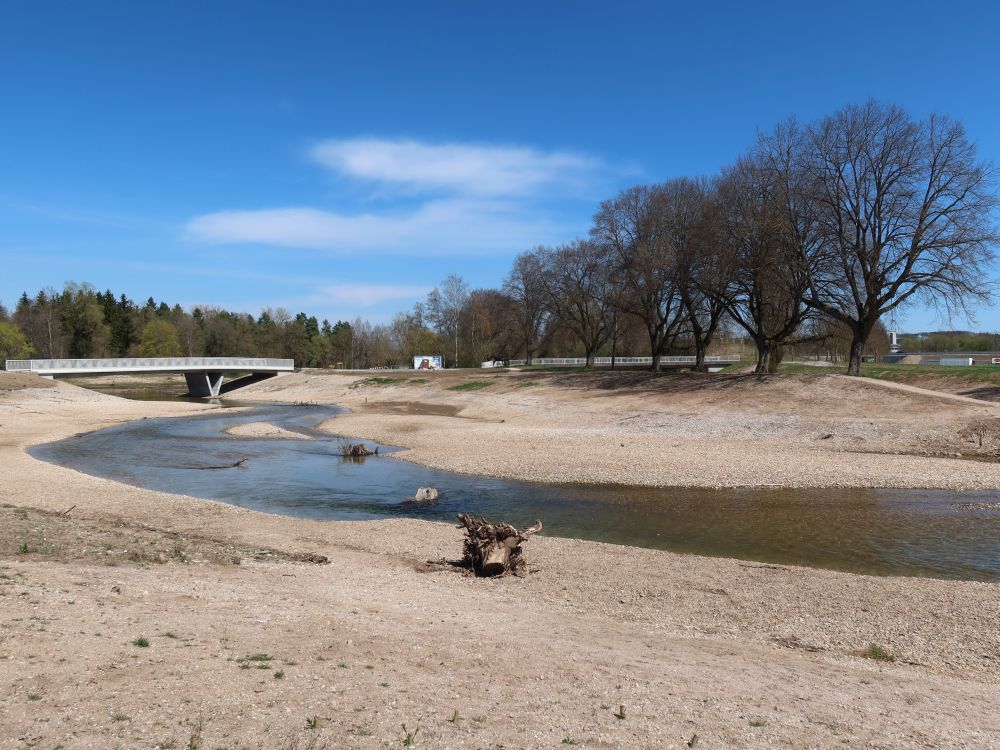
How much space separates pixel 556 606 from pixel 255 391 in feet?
248

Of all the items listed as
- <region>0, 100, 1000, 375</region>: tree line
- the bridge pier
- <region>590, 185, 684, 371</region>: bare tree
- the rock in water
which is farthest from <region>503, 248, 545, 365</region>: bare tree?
the rock in water

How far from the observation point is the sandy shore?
18.9 ft

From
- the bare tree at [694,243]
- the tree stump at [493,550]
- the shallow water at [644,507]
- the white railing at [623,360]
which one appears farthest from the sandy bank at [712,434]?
the white railing at [623,360]

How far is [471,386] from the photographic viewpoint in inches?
2387

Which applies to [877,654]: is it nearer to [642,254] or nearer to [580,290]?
[642,254]

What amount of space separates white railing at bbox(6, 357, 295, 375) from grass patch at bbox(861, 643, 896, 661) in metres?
73.5

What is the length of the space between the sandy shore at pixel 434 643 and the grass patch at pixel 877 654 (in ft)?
0.34

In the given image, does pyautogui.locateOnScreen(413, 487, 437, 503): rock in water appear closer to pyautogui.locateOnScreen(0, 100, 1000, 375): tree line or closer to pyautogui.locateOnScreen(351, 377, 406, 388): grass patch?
pyautogui.locateOnScreen(0, 100, 1000, 375): tree line

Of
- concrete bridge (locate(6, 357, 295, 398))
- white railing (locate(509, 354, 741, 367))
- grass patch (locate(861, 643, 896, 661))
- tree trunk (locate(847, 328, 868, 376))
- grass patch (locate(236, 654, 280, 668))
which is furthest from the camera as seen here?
white railing (locate(509, 354, 741, 367))

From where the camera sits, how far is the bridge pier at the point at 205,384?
7838 centimetres

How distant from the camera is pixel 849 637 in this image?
30.4 feet

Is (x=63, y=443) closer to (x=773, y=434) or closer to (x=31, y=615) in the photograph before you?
(x=31, y=615)

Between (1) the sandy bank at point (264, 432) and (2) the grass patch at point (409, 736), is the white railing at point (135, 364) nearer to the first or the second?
(1) the sandy bank at point (264, 432)

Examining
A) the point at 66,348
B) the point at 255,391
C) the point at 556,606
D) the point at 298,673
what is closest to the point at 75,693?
the point at 298,673
